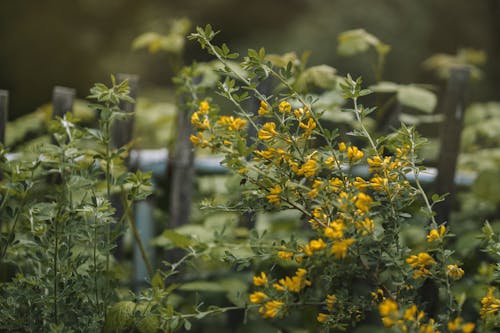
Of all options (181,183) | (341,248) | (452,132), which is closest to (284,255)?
(341,248)

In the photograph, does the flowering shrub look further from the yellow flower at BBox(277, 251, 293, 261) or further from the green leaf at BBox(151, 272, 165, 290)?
the green leaf at BBox(151, 272, 165, 290)

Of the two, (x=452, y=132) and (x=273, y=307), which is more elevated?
(x=452, y=132)

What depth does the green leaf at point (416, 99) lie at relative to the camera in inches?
95.6

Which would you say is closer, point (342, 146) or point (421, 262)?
point (421, 262)

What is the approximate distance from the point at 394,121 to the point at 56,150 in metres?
1.51

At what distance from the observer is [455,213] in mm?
3117

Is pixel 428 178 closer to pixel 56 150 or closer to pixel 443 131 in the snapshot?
pixel 443 131

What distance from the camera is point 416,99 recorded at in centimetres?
246

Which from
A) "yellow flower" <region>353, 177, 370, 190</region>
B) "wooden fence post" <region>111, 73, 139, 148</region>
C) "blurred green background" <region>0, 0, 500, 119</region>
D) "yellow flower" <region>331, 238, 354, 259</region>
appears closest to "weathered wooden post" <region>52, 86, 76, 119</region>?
"wooden fence post" <region>111, 73, 139, 148</region>

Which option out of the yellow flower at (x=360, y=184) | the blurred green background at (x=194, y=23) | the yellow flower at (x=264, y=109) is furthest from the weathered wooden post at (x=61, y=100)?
the blurred green background at (x=194, y=23)

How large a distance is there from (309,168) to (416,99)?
3.80 ft

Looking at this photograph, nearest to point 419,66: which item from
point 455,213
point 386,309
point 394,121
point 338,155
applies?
point 455,213

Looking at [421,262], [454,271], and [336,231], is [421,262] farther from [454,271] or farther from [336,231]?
[336,231]

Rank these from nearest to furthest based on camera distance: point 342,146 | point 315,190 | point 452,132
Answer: point 315,190, point 342,146, point 452,132
